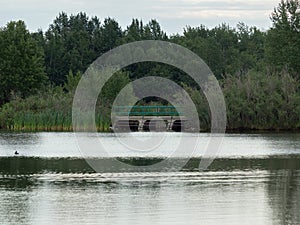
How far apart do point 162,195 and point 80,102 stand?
34.9 metres

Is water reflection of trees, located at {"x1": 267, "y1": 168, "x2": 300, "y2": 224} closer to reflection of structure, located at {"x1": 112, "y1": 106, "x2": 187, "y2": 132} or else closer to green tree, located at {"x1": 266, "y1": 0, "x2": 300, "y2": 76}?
reflection of structure, located at {"x1": 112, "y1": 106, "x2": 187, "y2": 132}

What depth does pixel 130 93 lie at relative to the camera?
204 feet

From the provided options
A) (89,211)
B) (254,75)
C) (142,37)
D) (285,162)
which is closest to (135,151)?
(285,162)

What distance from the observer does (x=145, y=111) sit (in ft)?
191

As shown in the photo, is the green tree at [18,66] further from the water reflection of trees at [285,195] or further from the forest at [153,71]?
the water reflection of trees at [285,195]

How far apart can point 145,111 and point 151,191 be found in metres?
36.2

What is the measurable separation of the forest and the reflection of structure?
1.13 metres

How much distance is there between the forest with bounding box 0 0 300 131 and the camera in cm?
5425

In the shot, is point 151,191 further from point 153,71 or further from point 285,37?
point 153,71

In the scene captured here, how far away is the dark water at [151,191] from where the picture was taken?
17.8 m

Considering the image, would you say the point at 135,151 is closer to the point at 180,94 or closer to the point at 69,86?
the point at 180,94

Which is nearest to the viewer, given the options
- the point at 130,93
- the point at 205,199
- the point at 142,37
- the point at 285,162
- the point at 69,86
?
the point at 205,199

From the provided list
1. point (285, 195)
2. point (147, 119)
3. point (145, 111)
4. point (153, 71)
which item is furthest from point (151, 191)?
point (153, 71)

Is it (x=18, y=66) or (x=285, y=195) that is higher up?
(x=18, y=66)
